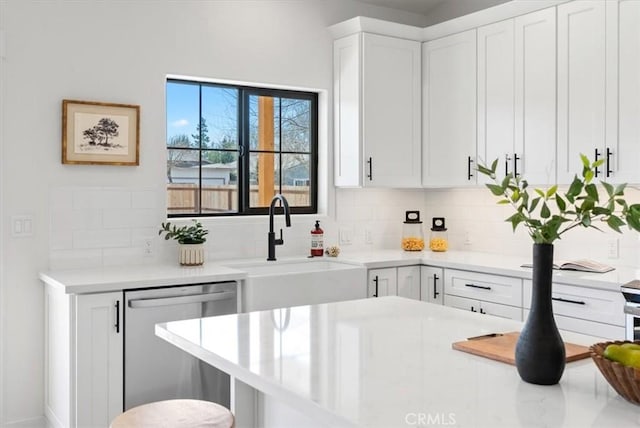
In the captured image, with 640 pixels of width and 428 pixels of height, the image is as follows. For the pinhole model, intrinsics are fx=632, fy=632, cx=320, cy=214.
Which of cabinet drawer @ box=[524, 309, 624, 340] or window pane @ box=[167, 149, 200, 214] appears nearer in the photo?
cabinet drawer @ box=[524, 309, 624, 340]

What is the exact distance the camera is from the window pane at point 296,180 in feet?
14.9

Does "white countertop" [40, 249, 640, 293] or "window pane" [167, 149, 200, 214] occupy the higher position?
"window pane" [167, 149, 200, 214]

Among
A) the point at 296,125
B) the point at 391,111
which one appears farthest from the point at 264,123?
the point at 391,111

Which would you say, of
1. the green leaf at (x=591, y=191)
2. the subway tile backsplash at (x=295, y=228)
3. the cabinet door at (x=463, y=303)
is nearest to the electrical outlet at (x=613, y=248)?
the subway tile backsplash at (x=295, y=228)

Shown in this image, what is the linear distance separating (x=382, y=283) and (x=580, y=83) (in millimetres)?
1655

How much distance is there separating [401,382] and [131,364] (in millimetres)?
2033

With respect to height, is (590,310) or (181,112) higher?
(181,112)

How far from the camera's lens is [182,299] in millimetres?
3238

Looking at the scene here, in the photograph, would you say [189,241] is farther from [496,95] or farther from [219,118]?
[496,95]

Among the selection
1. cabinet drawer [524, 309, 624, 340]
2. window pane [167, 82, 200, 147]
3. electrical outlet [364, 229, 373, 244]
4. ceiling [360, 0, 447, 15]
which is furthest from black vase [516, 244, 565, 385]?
ceiling [360, 0, 447, 15]

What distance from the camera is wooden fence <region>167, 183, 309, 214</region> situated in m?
4.05

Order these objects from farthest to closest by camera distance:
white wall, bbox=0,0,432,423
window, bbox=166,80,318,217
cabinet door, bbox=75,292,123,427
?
window, bbox=166,80,318,217 < white wall, bbox=0,0,432,423 < cabinet door, bbox=75,292,123,427

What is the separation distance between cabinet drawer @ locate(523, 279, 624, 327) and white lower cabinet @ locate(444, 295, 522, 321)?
0.28 meters

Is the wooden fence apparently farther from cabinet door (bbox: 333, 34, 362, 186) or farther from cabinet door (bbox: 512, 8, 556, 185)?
cabinet door (bbox: 512, 8, 556, 185)
